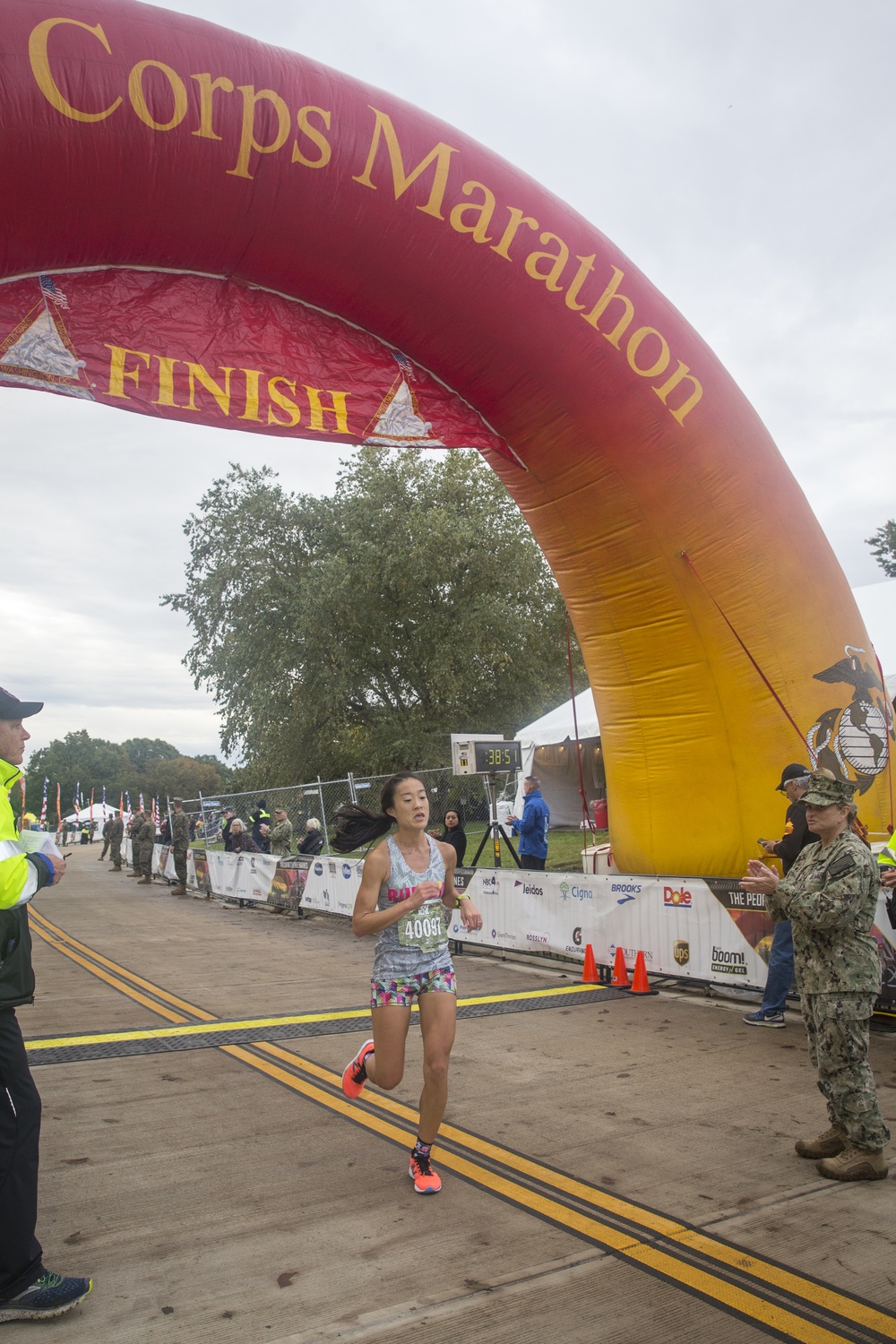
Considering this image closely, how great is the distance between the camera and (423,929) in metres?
4.39

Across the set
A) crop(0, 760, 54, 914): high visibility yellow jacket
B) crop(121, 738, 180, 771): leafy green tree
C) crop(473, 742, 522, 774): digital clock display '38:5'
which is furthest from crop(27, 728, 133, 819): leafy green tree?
crop(0, 760, 54, 914): high visibility yellow jacket

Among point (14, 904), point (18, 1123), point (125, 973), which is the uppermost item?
point (14, 904)

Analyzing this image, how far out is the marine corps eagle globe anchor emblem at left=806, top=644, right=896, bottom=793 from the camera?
28.8 feet

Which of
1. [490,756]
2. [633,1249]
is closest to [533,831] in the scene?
[490,756]

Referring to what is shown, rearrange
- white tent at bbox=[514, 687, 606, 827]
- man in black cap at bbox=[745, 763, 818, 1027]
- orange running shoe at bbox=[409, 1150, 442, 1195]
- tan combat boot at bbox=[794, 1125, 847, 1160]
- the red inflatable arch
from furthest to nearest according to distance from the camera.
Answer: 1. white tent at bbox=[514, 687, 606, 827]
2. the red inflatable arch
3. man in black cap at bbox=[745, 763, 818, 1027]
4. tan combat boot at bbox=[794, 1125, 847, 1160]
5. orange running shoe at bbox=[409, 1150, 442, 1195]

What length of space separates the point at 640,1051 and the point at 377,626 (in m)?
26.4

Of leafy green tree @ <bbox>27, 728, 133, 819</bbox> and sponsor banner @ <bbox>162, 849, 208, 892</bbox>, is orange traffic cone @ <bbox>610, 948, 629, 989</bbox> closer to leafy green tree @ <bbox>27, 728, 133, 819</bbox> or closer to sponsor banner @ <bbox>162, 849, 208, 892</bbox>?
sponsor banner @ <bbox>162, 849, 208, 892</bbox>

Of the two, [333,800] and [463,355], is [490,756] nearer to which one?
[463,355]

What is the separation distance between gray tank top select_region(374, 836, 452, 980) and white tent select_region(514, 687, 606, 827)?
43.4ft

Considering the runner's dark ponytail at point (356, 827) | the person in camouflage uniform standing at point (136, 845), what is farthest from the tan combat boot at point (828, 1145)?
the person in camouflage uniform standing at point (136, 845)

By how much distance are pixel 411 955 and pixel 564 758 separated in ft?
61.4

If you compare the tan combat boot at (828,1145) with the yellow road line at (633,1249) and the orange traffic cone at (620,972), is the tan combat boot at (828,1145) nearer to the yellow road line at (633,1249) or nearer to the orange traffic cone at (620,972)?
the yellow road line at (633,1249)

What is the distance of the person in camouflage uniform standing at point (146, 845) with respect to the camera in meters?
25.5

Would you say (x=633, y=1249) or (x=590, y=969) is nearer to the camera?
(x=633, y=1249)
